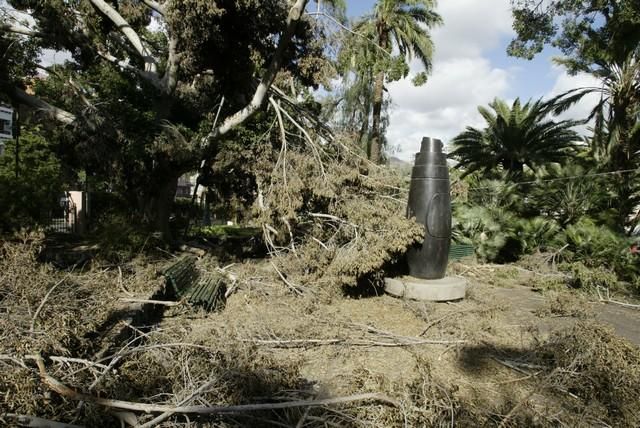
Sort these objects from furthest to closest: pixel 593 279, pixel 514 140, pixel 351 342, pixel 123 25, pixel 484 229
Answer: pixel 514 140 < pixel 484 229 < pixel 123 25 < pixel 593 279 < pixel 351 342

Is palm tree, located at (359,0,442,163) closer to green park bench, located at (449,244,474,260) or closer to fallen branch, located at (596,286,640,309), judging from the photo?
green park bench, located at (449,244,474,260)

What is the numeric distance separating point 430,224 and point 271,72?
17.6 ft

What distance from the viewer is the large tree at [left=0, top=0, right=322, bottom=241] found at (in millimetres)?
9500

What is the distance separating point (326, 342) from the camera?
5.21m

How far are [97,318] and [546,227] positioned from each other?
12.0 meters

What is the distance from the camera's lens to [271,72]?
32.1 feet

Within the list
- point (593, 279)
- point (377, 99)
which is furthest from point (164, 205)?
point (377, 99)

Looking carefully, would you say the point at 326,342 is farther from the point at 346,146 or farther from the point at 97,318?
the point at 346,146

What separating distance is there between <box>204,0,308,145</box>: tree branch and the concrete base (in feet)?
18.3

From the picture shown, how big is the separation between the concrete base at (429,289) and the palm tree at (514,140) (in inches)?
462

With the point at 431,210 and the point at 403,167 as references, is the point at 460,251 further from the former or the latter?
the point at 431,210

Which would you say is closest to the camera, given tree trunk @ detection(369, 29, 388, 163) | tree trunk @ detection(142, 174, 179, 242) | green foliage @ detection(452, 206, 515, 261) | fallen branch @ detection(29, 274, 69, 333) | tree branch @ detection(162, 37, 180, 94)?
fallen branch @ detection(29, 274, 69, 333)

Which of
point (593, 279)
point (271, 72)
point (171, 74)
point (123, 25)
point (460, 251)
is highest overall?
point (123, 25)

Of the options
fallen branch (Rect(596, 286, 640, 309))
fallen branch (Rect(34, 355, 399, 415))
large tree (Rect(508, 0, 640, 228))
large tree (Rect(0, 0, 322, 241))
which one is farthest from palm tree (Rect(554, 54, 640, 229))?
fallen branch (Rect(34, 355, 399, 415))
